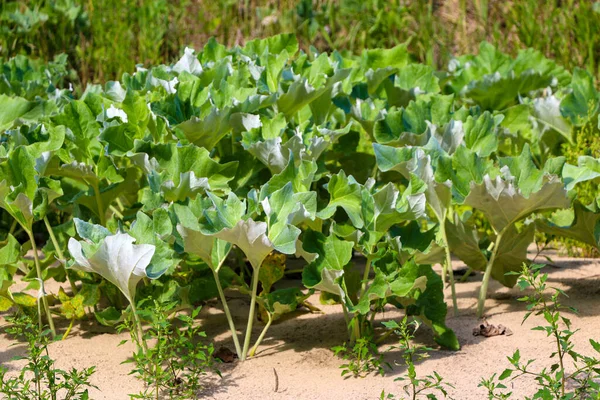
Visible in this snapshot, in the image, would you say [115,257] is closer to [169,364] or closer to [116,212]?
[169,364]

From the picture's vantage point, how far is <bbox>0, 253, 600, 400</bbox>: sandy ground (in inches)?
95.2

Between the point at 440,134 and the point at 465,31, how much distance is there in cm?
410

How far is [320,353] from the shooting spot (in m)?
2.67

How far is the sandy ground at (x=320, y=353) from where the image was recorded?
2.42 metres

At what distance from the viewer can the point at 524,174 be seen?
2.69 m

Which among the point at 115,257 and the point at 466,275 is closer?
the point at 115,257

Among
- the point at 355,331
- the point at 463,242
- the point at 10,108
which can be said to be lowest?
the point at 355,331

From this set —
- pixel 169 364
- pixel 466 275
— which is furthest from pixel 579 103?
pixel 169 364

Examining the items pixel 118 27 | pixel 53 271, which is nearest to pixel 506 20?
pixel 118 27

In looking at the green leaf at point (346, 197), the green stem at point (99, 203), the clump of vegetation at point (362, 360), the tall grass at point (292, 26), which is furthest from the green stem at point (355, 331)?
the tall grass at point (292, 26)

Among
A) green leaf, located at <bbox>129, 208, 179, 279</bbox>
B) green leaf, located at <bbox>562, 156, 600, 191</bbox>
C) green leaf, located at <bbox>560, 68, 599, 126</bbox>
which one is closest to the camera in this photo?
green leaf, located at <bbox>129, 208, 179, 279</bbox>

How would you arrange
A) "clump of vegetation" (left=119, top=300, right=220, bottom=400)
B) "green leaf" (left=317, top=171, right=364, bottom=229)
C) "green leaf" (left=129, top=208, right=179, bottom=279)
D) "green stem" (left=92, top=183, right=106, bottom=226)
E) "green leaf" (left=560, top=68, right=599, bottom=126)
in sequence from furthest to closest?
"green leaf" (left=560, top=68, right=599, bottom=126) < "green stem" (left=92, top=183, right=106, bottom=226) < "green leaf" (left=317, top=171, right=364, bottom=229) < "green leaf" (left=129, top=208, right=179, bottom=279) < "clump of vegetation" (left=119, top=300, right=220, bottom=400)

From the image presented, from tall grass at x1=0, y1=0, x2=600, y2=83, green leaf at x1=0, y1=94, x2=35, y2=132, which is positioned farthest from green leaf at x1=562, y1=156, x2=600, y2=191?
tall grass at x1=0, y1=0, x2=600, y2=83

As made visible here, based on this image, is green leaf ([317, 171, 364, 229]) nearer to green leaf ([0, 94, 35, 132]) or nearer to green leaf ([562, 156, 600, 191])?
green leaf ([562, 156, 600, 191])
